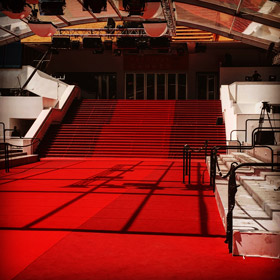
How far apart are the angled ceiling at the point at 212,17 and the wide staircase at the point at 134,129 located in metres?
3.99

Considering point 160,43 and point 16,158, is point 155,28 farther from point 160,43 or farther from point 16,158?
point 16,158

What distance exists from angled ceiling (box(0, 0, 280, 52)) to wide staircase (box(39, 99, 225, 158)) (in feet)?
13.1

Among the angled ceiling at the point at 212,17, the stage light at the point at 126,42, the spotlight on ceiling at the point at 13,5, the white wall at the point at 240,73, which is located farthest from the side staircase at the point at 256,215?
the white wall at the point at 240,73

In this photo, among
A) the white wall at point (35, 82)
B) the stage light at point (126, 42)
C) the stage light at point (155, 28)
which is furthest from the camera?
the white wall at point (35, 82)

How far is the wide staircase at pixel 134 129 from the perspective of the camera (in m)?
14.5

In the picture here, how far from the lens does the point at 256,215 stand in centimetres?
422

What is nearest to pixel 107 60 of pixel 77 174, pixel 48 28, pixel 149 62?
pixel 149 62

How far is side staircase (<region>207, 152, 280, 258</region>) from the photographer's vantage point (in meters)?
3.42

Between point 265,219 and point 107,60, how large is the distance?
22024mm

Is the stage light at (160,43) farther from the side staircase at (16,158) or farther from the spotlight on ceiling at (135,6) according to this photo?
the side staircase at (16,158)

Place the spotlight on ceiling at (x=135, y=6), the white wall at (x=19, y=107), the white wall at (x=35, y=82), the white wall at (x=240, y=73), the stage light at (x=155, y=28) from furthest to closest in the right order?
the white wall at (x=240, y=73) → the white wall at (x=35, y=82) → the white wall at (x=19, y=107) → the stage light at (x=155, y=28) → the spotlight on ceiling at (x=135, y=6)

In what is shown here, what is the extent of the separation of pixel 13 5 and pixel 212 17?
288 inches

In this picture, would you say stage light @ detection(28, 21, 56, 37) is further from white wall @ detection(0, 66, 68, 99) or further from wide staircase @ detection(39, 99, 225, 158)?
white wall @ detection(0, 66, 68, 99)

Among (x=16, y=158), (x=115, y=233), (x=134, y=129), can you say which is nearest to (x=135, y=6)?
(x=115, y=233)
